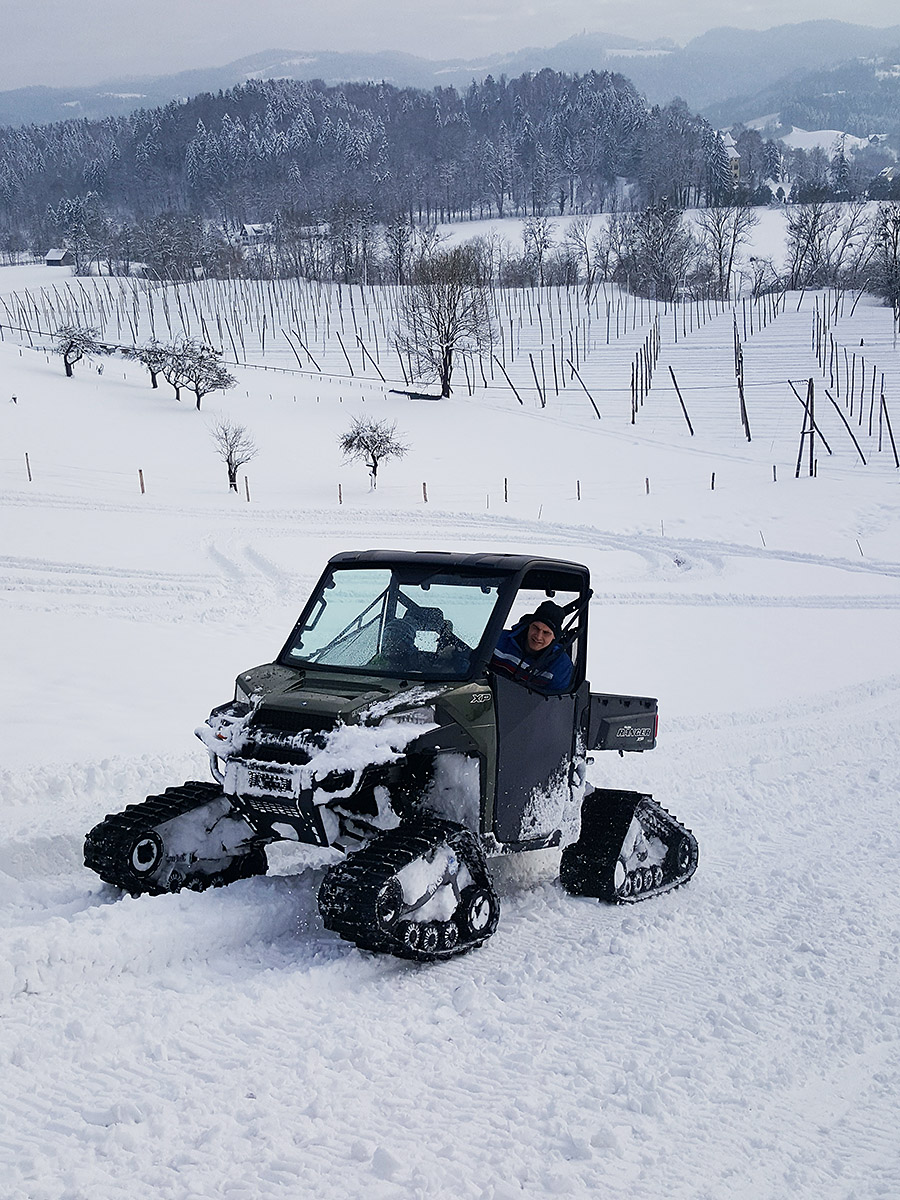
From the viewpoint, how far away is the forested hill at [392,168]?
6319 inches

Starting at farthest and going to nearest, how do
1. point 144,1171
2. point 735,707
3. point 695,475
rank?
point 695,475
point 735,707
point 144,1171

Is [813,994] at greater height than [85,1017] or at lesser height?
lesser

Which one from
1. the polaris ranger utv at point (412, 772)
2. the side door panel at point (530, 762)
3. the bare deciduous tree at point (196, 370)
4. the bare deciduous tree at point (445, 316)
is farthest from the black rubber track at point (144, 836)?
the bare deciduous tree at point (445, 316)

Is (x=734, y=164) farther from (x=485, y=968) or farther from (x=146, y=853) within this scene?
(x=485, y=968)

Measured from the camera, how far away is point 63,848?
7.75m

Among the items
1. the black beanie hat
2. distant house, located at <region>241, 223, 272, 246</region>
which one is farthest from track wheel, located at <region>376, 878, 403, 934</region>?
distant house, located at <region>241, 223, 272, 246</region>

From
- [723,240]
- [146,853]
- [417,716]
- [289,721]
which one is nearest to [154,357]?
[146,853]

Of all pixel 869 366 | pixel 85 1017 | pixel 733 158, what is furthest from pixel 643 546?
pixel 733 158

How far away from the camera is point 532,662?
7.01 metres

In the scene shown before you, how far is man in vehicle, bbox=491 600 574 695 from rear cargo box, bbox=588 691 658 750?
19.2 inches

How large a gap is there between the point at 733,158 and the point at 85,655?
175139mm

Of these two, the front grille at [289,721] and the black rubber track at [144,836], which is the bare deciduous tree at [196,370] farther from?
the front grille at [289,721]

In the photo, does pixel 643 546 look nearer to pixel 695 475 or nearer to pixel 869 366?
pixel 695 475

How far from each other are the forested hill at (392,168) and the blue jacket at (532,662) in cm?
14864
